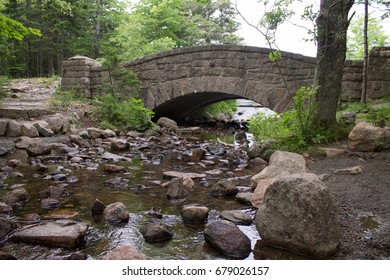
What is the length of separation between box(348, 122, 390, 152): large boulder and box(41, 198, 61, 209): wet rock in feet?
14.4

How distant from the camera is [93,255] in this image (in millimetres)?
2449

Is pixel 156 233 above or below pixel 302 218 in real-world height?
below

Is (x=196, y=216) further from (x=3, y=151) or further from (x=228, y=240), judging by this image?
(x=3, y=151)

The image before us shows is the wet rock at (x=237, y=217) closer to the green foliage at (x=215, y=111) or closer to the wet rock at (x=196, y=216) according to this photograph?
the wet rock at (x=196, y=216)

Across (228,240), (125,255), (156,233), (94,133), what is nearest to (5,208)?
(156,233)

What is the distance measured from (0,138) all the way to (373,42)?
2078 cm

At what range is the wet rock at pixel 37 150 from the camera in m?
6.31

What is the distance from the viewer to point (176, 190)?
3895mm

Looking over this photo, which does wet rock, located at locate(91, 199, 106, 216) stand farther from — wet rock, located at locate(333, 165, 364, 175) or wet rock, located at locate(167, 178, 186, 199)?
wet rock, located at locate(333, 165, 364, 175)

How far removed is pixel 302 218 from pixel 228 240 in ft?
1.84

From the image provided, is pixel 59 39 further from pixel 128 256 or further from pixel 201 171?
pixel 128 256

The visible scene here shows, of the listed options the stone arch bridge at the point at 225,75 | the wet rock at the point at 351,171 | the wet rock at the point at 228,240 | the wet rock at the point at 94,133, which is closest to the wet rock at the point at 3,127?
the wet rock at the point at 94,133

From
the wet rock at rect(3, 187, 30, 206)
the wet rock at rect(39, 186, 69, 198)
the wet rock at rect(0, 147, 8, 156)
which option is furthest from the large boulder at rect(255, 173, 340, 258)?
the wet rock at rect(0, 147, 8, 156)

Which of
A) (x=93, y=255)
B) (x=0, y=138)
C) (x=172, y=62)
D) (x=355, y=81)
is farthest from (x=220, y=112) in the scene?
(x=93, y=255)
